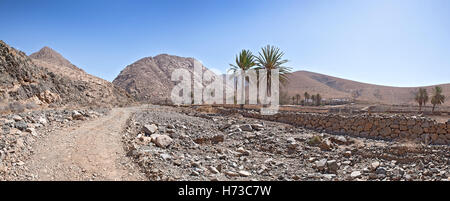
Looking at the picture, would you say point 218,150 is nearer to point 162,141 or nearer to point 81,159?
point 162,141

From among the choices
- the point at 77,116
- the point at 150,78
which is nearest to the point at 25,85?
the point at 77,116

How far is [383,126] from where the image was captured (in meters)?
10.7

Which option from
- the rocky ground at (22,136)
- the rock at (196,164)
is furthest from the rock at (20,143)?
the rock at (196,164)

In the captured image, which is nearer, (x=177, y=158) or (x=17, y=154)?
(x=17, y=154)

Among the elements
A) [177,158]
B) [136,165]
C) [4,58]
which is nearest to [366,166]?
Answer: [177,158]

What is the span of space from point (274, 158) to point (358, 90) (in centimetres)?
9190

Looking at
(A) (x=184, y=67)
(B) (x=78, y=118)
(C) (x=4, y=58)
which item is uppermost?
(A) (x=184, y=67)

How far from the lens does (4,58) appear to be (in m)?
16.0

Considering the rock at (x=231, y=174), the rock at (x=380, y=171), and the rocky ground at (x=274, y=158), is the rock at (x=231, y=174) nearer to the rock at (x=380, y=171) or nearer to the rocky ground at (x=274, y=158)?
the rocky ground at (x=274, y=158)

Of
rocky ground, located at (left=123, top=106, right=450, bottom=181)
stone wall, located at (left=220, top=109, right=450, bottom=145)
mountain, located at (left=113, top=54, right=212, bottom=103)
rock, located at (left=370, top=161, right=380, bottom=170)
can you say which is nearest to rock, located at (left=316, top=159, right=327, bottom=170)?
rocky ground, located at (left=123, top=106, right=450, bottom=181)

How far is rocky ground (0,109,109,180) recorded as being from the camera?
5.23 meters

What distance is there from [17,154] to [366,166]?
9.30 meters

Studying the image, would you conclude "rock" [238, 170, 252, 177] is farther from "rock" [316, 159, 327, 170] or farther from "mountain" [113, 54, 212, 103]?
"mountain" [113, 54, 212, 103]
